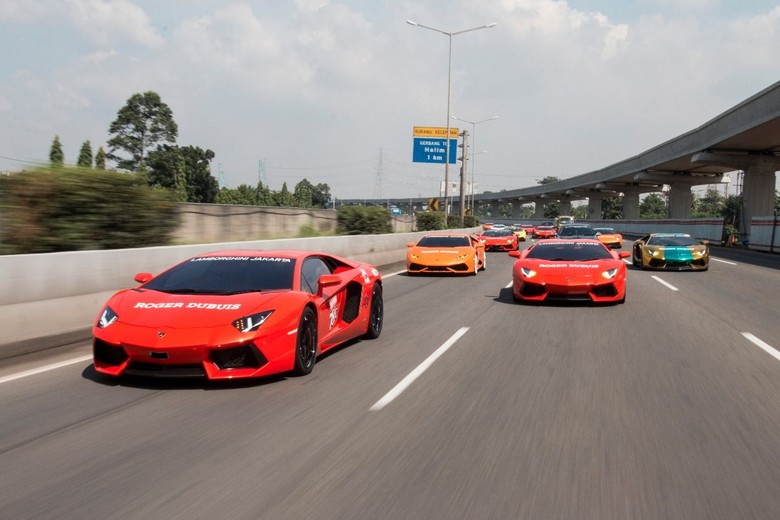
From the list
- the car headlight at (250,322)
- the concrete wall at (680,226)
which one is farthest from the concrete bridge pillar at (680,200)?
the car headlight at (250,322)

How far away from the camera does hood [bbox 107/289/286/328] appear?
6188 millimetres

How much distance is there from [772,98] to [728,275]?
16289 millimetres

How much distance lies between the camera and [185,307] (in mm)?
6418

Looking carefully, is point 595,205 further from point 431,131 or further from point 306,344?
point 306,344

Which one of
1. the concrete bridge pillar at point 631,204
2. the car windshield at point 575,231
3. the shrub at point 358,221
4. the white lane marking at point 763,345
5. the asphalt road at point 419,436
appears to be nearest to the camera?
the asphalt road at point 419,436

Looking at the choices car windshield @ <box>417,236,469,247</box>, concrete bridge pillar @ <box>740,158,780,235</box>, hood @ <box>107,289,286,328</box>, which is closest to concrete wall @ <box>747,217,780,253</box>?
concrete bridge pillar @ <box>740,158,780,235</box>

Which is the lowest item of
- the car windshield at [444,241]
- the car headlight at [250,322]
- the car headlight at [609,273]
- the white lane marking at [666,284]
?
the white lane marking at [666,284]

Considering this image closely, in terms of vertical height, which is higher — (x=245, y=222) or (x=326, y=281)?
(x=326, y=281)

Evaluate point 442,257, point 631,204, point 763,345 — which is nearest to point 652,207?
point 631,204

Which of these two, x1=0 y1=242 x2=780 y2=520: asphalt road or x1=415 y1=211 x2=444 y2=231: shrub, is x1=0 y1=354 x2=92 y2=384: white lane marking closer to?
x1=0 y1=242 x2=780 y2=520: asphalt road

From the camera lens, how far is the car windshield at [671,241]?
73.7ft

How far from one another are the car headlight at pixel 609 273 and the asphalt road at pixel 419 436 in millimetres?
3731

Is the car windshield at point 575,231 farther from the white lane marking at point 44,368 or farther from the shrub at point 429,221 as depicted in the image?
the white lane marking at point 44,368

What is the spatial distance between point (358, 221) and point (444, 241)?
363 inches
